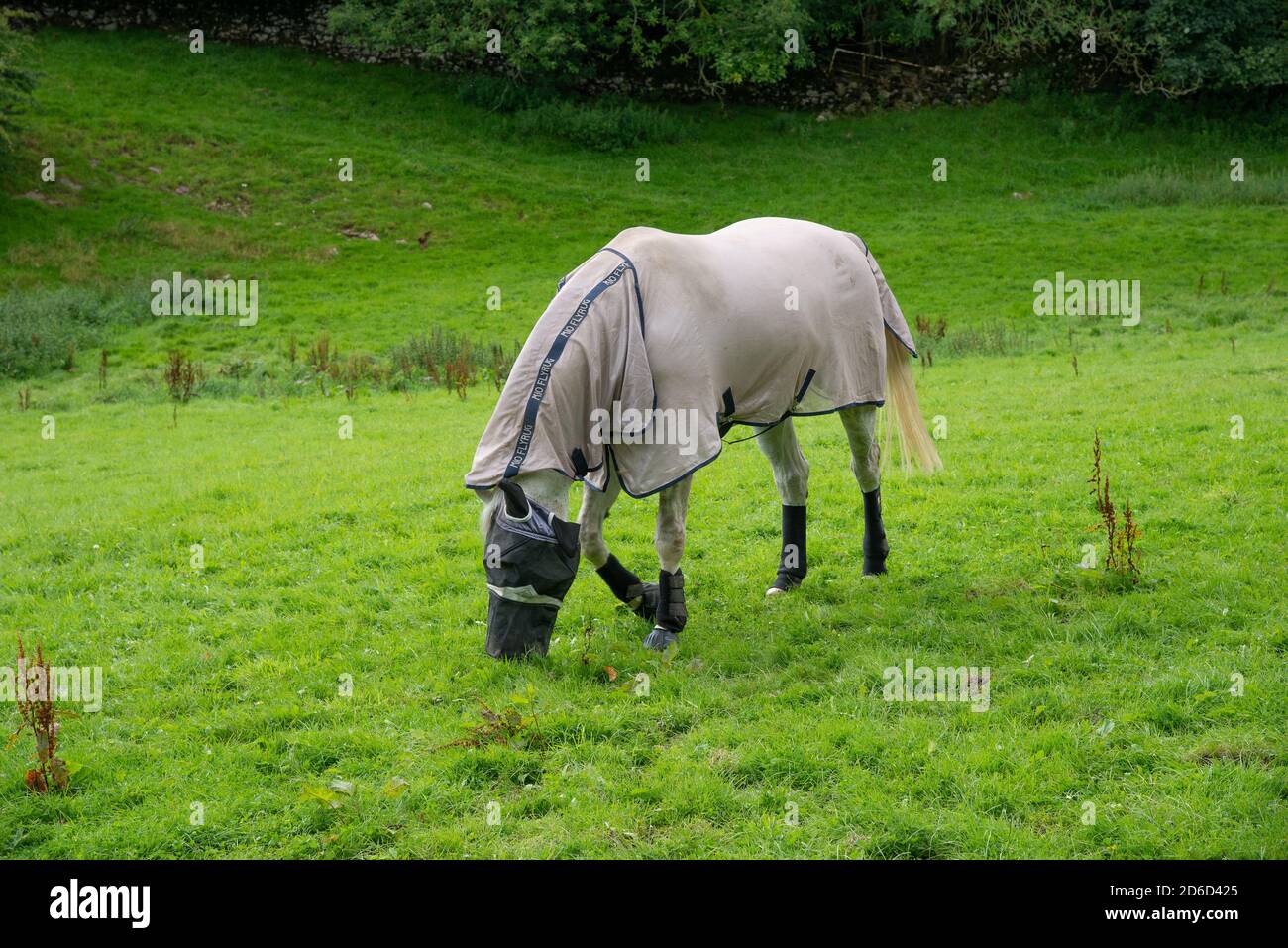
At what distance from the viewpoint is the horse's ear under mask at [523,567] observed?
5.65m

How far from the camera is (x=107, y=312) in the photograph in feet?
72.7

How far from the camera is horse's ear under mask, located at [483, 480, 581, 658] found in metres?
5.65

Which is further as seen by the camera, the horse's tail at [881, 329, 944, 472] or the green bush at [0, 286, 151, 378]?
the green bush at [0, 286, 151, 378]

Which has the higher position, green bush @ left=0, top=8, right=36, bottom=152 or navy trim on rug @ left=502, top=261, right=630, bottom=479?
green bush @ left=0, top=8, right=36, bottom=152

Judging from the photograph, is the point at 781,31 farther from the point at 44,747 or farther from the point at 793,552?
the point at 44,747

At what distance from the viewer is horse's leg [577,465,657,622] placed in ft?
21.9

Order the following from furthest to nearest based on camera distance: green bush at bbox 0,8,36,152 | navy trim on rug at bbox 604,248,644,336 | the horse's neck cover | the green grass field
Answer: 1. green bush at bbox 0,8,36,152
2. navy trim on rug at bbox 604,248,644,336
3. the horse's neck cover
4. the green grass field

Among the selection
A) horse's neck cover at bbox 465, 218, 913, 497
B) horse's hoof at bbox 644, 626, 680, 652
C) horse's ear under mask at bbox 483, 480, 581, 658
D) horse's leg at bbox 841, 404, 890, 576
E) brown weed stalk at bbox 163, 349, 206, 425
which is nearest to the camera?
horse's ear under mask at bbox 483, 480, 581, 658

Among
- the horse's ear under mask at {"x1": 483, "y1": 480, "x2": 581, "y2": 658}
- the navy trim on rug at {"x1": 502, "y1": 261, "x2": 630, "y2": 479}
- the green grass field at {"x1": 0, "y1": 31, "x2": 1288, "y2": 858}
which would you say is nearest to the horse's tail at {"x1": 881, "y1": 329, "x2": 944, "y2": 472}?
the green grass field at {"x1": 0, "y1": 31, "x2": 1288, "y2": 858}

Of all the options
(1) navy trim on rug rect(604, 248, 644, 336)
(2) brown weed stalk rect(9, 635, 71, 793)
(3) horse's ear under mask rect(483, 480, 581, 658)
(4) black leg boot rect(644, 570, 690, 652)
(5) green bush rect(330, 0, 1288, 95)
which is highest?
(5) green bush rect(330, 0, 1288, 95)

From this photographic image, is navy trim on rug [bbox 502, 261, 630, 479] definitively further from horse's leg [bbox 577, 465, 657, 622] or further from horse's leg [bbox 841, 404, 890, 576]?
horse's leg [bbox 841, 404, 890, 576]

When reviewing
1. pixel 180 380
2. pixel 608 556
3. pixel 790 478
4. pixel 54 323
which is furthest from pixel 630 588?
pixel 54 323

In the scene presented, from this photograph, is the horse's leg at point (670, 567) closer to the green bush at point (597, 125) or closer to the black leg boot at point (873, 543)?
the black leg boot at point (873, 543)

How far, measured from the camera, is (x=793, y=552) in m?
7.55
